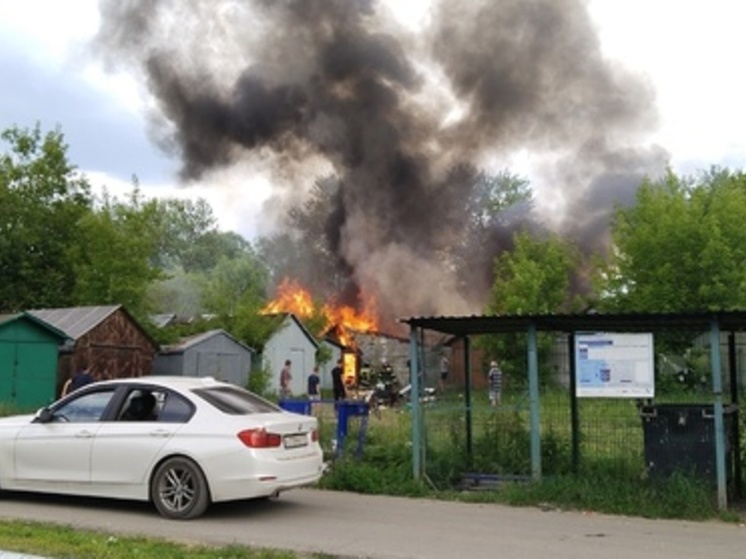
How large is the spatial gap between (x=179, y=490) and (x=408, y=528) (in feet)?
7.82

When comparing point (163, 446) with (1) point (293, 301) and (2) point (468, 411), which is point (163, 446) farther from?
(1) point (293, 301)

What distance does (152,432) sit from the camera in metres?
8.80

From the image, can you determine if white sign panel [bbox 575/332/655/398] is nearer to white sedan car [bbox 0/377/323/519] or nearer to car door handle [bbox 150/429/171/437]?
white sedan car [bbox 0/377/323/519]

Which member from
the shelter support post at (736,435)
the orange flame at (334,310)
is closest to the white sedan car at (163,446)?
the shelter support post at (736,435)

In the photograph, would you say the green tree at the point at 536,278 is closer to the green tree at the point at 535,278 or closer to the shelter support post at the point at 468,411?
the green tree at the point at 535,278

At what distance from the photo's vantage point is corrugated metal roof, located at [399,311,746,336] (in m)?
9.66

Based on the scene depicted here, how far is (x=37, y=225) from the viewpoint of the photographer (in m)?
37.5

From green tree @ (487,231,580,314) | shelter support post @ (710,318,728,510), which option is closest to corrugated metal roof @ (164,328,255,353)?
green tree @ (487,231,580,314)

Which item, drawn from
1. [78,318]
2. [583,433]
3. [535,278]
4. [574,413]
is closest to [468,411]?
[574,413]

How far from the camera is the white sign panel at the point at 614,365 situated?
1025 centimetres

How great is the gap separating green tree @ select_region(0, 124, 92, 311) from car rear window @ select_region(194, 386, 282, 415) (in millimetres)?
28402

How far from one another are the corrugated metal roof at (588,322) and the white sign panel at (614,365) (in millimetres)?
228

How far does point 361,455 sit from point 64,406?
13.7 feet

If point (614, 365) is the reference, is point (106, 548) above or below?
below
